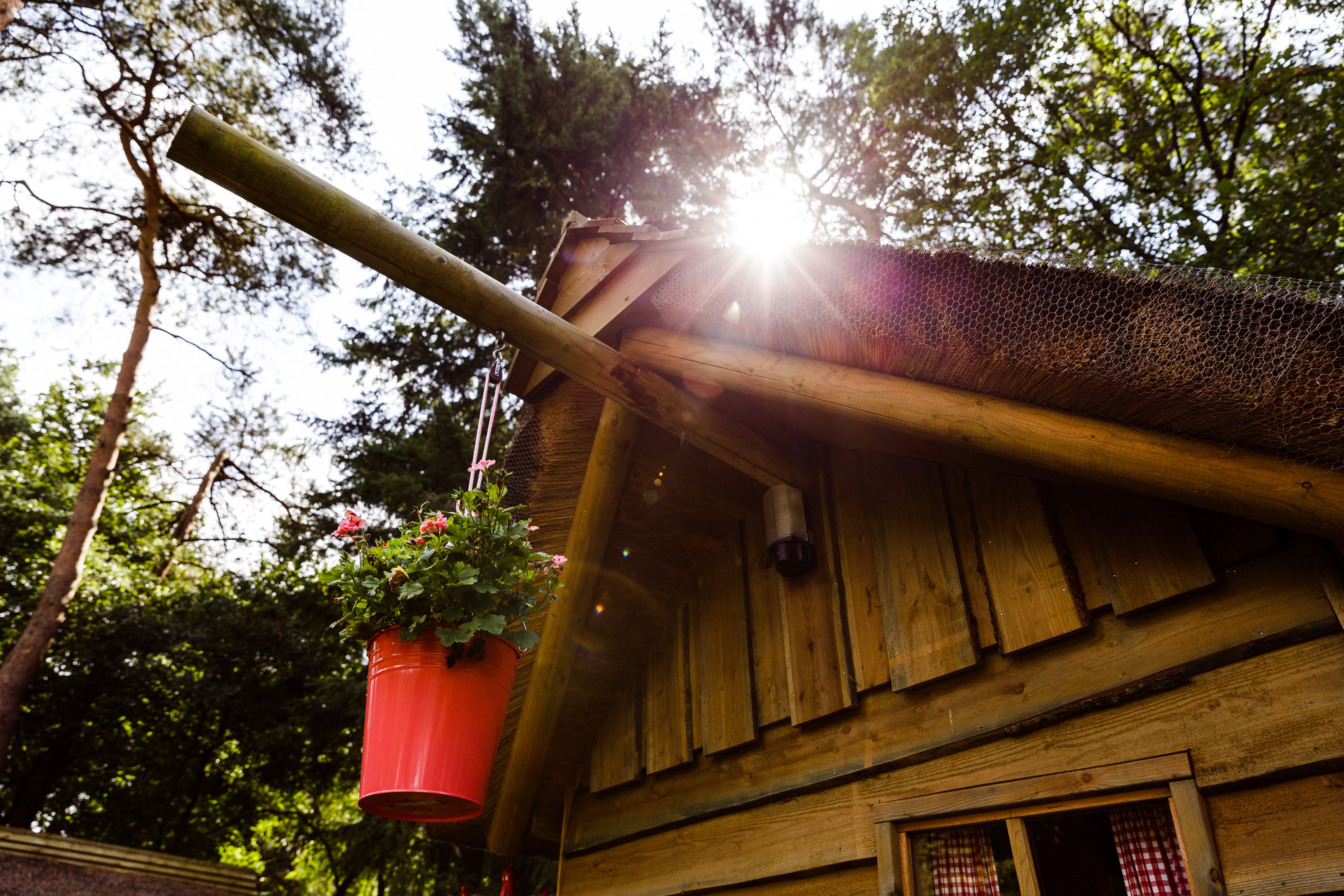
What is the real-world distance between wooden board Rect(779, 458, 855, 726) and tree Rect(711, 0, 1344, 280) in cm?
305

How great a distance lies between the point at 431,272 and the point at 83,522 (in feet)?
25.0

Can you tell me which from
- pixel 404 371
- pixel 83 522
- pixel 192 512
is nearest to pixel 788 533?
pixel 404 371

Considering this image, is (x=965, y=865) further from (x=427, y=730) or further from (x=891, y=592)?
(x=427, y=730)

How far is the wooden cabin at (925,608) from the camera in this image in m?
1.40

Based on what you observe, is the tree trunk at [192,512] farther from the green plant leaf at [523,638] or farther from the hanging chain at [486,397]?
the green plant leaf at [523,638]

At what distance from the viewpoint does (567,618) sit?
2947 millimetres

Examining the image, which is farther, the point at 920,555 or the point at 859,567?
the point at 859,567

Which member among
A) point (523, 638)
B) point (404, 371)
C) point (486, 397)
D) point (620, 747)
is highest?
point (404, 371)

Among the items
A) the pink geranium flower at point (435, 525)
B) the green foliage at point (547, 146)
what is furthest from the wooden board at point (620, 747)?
the green foliage at point (547, 146)

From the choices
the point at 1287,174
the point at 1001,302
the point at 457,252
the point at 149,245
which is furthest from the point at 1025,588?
the point at 149,245

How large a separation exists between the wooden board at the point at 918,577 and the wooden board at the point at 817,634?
20 centimetres

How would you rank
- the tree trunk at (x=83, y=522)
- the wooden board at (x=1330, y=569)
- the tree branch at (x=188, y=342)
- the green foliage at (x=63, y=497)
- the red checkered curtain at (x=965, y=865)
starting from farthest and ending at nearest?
the green foliage at (x=63, y=497), the tree branch at (x=188, y=342), the tree trunk at (x=83, y=522), the red checkered curtain at (x=965, y=865), the wooden board at (x=1330, y=569)

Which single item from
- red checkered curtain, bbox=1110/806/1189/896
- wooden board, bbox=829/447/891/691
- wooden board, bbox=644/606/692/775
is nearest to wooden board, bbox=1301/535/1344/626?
red checkered curtain, bbox=1110/806/1189/896

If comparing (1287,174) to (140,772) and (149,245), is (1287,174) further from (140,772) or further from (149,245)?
(140,772)
